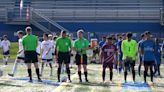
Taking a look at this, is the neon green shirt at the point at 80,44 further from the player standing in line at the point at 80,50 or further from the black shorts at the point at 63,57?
the black shorts at the point at 63,57

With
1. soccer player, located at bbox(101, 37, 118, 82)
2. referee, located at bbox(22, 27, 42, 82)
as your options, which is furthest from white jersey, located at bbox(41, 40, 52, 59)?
soccer player, located at bbox(101, 37, 118, 82)

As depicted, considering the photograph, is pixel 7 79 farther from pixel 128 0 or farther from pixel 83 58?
pixel 128 0

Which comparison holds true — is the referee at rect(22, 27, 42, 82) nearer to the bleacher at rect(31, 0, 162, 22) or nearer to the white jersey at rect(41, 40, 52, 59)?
the white jersey at rect(41, 40, 52, 59)

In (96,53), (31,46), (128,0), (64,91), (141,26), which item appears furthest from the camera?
(128,0)

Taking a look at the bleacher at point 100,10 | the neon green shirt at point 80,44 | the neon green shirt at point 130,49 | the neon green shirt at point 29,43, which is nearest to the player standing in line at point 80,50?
the neon green shirt at point 80,44

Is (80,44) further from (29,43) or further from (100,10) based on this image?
(100,10)

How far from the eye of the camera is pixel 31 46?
17.5 metres

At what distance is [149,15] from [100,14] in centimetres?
547

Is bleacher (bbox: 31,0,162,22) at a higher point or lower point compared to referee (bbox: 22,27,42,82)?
higher

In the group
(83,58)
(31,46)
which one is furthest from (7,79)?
(83,58)

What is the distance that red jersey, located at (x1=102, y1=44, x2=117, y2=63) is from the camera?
17.9 metres

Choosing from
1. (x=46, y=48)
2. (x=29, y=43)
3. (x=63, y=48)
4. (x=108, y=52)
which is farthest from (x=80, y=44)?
(x=46, y=48)

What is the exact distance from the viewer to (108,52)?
1791 centimetres

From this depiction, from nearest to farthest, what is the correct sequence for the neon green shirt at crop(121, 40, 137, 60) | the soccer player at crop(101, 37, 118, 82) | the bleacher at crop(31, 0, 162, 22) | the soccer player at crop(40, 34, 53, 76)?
1. the soccer player at crop(101, 37, 118, 82)
2. the neon green shirt at crop(121, 40, 137, 60)
3. the soccer player at crop(40, 34, 53, 76)
4. the bleacher at crop(31, 0, 162, 22)
